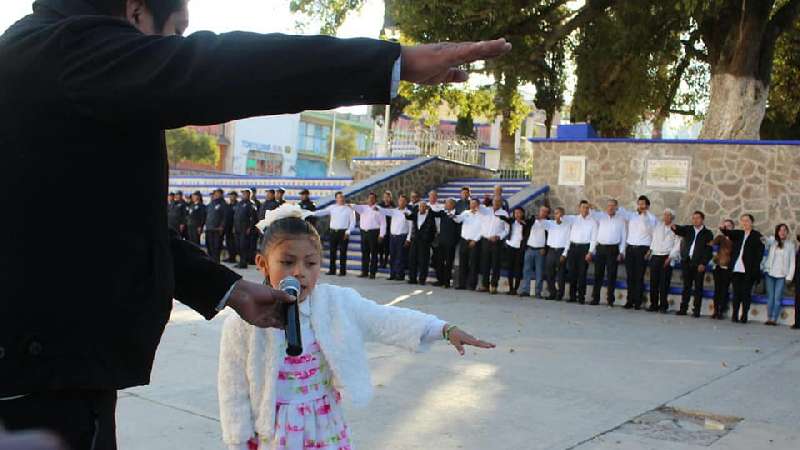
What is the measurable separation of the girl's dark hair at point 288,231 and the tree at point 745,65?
15237 millimetres

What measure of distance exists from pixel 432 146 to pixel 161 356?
19.8 m

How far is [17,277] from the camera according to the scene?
1.42 meters

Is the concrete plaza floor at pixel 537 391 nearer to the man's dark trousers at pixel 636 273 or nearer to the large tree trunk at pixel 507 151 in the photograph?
the man's dark trousers at pixel 636 273

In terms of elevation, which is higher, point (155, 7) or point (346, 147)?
point (346, 147)

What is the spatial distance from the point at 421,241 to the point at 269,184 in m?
10.5

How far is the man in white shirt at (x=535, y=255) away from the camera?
566 inches

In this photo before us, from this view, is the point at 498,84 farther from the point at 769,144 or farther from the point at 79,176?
the point at 79,176

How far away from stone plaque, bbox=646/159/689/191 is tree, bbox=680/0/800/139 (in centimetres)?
164

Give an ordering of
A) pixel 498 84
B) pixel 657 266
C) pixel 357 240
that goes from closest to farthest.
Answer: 1. pixel 657 266
2. pixel 357 240
3. pixel 498 84

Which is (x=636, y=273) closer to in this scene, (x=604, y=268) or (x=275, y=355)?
(x=604, y=268)

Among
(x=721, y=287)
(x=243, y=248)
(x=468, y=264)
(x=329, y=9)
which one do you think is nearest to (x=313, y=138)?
(x=329, y=9)

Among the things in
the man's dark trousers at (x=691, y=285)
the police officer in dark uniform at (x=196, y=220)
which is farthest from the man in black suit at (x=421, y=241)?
the police officer in dark uniform at (x=196, y=220)

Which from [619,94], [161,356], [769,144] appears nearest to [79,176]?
[161,356]

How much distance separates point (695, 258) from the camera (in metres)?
12.8
